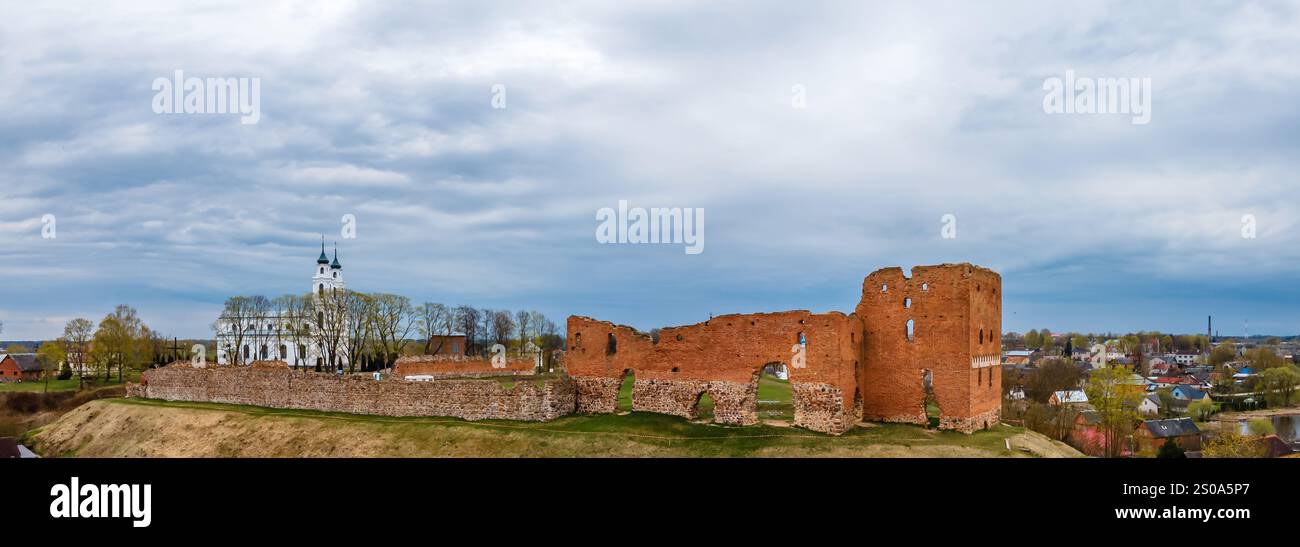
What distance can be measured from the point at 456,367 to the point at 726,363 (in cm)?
2807

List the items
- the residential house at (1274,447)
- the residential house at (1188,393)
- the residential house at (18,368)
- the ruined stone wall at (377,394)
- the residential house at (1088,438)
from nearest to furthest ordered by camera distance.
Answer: the ruined stone wall at (377,394) → the residential house at (1088,438) → the residential house at (1274,447) → the residential house at (18,368) → the residential house at (1188,393)

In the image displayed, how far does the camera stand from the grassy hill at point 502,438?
23812mm

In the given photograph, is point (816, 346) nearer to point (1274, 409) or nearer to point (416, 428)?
point (416, 428)

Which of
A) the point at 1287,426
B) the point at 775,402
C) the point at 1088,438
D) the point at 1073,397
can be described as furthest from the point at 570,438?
the point at 1287,426

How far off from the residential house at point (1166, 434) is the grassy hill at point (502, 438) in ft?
96.6

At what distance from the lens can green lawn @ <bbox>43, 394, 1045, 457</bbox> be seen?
23703mm

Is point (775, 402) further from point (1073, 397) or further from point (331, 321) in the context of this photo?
point (1073, 397)

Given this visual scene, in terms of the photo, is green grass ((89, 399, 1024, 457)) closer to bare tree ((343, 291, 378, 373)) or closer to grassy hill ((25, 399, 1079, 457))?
grassy hill ((25, 399, 1079, 457))

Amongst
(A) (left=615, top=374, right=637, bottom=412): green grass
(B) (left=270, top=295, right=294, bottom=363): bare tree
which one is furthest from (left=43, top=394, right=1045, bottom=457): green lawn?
(B) (left=270, top=295, right=294, bottom=363): bare tree

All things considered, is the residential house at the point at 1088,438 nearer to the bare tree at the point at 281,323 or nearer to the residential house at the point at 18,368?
the bare tree at the point at 281,323

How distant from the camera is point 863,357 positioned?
27.8 metres

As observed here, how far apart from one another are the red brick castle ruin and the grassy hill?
2.70 feet

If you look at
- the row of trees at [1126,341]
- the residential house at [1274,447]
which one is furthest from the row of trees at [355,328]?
the row of trees at [1126,341]
